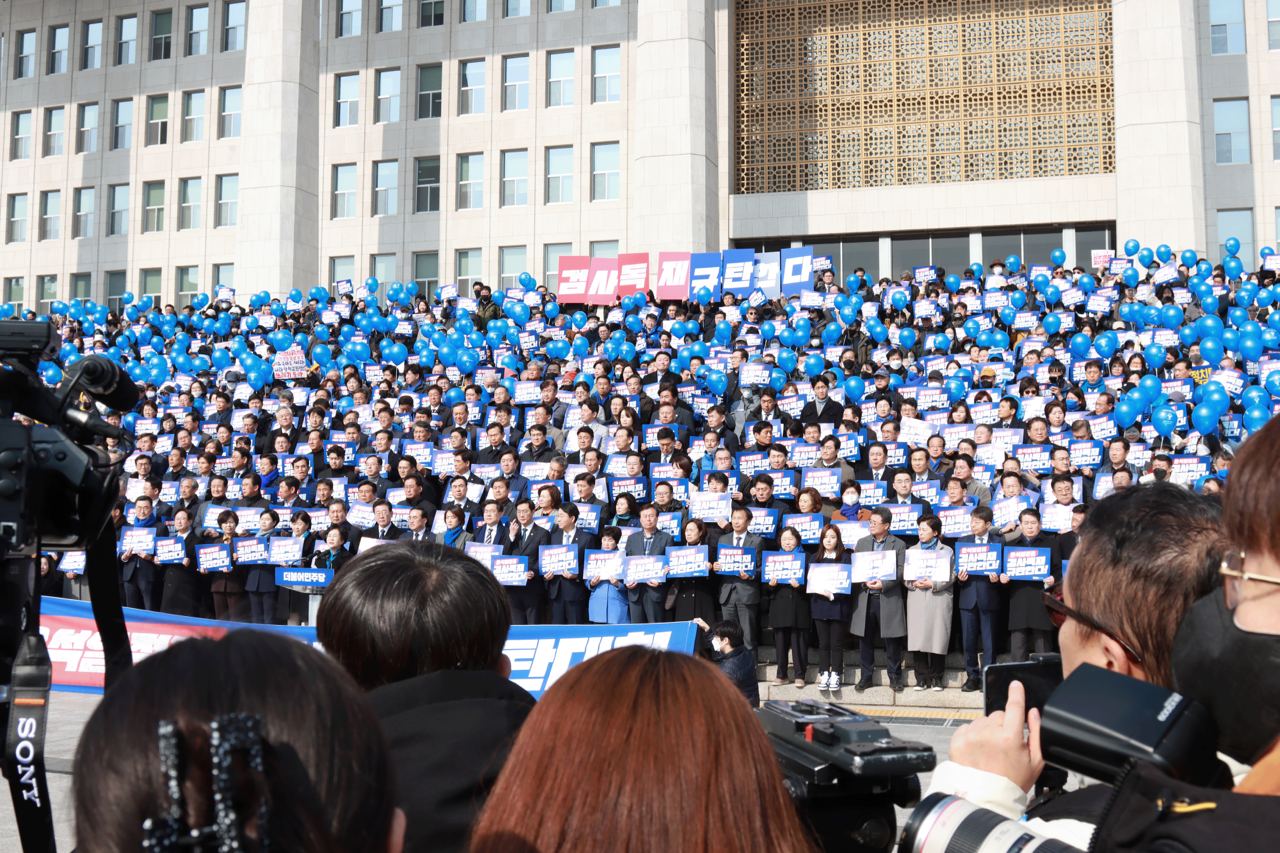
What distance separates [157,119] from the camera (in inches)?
1693

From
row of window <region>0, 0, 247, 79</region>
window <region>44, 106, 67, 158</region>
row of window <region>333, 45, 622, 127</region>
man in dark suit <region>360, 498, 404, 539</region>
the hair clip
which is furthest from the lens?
window <region>44, 106, 67, 158</region>

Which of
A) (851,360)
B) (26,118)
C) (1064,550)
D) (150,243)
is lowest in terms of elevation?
(1064,550)

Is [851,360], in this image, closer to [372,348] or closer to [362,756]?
[372,348]

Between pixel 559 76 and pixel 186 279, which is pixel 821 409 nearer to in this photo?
pixel 559 76

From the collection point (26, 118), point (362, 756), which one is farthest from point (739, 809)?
point (26, 118)

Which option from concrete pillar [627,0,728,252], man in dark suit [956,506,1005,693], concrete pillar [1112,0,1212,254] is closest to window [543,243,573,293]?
concrete pillar [627,0,728,252]

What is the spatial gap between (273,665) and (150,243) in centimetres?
4474

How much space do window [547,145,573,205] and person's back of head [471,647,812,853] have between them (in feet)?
123

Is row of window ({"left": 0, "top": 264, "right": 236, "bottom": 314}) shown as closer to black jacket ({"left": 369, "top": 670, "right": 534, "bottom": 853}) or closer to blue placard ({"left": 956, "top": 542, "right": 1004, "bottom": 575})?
blue placard ({"left": 956, "top": 542, "right": 1004, "bottom": 575})

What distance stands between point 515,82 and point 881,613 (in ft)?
102

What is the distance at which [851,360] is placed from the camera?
1750 cm

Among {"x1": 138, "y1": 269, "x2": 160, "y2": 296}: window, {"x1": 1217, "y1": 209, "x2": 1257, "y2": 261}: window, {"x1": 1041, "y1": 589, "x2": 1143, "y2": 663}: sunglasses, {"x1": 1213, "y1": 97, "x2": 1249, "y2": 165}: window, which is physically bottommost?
{"x1": 1041, "y1": 589, "x2": 1143, "y2": 663}: sunglasses

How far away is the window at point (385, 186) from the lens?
132ft

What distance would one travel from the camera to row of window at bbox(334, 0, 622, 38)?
3931 cm
